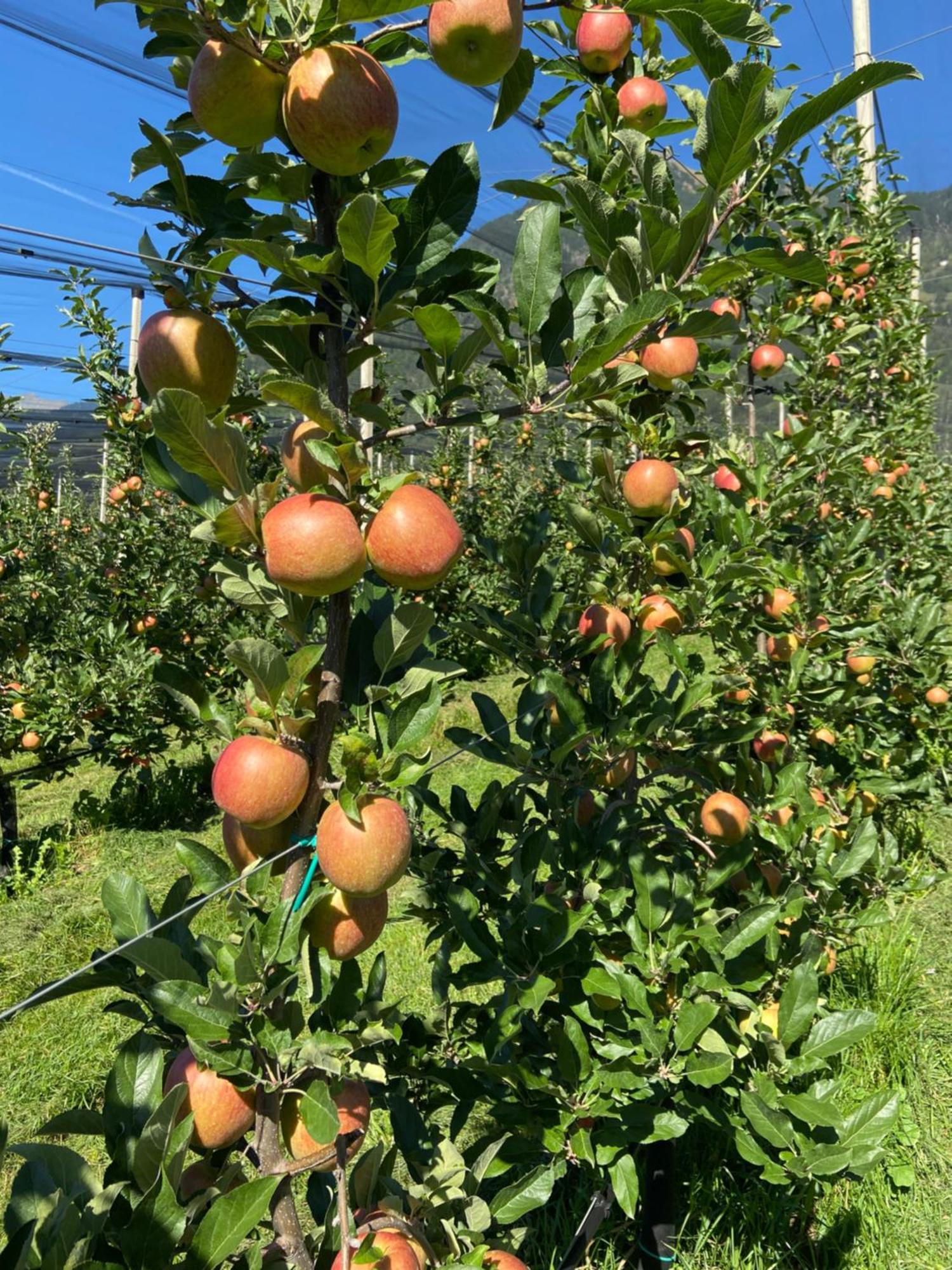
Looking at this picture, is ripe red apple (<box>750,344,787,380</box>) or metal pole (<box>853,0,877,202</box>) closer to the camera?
ripe red apple (<box>750,344,787,380</box>)

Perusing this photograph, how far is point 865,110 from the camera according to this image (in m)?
4.85

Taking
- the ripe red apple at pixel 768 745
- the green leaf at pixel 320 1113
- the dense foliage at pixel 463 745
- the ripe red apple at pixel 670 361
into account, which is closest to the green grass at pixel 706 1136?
the dense foliage at pixel 463 745

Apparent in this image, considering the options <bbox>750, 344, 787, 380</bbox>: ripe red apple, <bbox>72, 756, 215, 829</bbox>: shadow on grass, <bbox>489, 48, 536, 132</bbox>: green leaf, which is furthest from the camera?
<bbox>72, 756, 215, 829</bbox>: shadow on grass

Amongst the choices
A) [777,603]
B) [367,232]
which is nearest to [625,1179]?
[367,232]

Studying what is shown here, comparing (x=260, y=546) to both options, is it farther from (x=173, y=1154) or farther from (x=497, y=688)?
(x=497, y=688)

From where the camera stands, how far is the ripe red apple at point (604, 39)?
135cm

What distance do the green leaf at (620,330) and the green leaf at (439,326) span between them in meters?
0.12

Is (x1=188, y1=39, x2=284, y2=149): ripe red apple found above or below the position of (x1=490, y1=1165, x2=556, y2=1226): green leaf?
above

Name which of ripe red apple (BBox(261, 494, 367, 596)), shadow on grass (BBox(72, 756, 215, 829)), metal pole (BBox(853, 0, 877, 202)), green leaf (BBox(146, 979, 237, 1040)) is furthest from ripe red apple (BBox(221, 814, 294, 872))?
shadow on grass (BBox(72, 756, 215, 829))

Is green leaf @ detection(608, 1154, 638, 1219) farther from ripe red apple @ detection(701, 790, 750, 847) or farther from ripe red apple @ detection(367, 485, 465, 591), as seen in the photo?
ripe red apple @ detection(367, 485, 465, 591)

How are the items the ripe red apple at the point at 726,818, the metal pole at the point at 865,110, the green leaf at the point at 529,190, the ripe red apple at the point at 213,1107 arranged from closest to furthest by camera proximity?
the ripe red apple at the point at 213,1107, the green leaf at the point at 529,190, the ripe red apple at the point at 726,818, the metal pole at the point at 865,110

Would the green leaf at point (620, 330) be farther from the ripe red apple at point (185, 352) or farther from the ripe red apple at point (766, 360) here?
the ripe red apple at point (766, 360)

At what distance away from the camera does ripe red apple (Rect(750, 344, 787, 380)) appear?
2627 millimetres

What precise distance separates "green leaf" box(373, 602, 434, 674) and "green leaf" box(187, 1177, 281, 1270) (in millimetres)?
462
